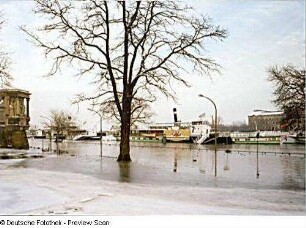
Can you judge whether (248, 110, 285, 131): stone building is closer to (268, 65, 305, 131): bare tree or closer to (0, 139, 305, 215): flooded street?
(268, 65, 305, 131): bare tree

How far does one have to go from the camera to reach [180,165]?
4.34 m

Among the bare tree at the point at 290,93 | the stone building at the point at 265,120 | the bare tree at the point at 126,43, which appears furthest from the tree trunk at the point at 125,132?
the bare tree at the point at 290,93

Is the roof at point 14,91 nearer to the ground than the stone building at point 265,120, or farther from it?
farther from it

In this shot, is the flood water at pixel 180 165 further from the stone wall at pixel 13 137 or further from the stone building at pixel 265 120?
the stone building at pixel 265 120

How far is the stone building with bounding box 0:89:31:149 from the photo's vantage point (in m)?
3.11

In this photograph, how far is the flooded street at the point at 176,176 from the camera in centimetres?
275

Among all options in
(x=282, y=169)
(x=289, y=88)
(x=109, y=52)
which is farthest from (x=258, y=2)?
(x=282, y=169)

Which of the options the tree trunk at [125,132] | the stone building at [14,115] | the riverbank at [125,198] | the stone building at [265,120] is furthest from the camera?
the tree trunk at [125,132]

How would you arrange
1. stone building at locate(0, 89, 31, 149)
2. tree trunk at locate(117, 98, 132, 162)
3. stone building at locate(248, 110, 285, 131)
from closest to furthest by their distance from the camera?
stone building at locate(0, 89, 31, 149)
stone building at locate(248, 110, 285, 131)
tree trunk at locate(117, 98, 132, 162)

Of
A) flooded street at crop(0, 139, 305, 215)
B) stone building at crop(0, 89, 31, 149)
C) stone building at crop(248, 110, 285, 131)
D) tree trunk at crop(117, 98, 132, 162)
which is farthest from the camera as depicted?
tree trunk at crop(117, 98, 132, 162)

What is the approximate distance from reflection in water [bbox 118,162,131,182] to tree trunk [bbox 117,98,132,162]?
2.8 inches

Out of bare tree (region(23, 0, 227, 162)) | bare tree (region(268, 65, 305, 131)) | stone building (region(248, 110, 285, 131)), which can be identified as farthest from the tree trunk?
bare tree (region(268, 65, 305, 131))

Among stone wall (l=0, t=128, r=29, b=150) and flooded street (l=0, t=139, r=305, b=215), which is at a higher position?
stone wall (l=0, t=128, r=29, b=150)
